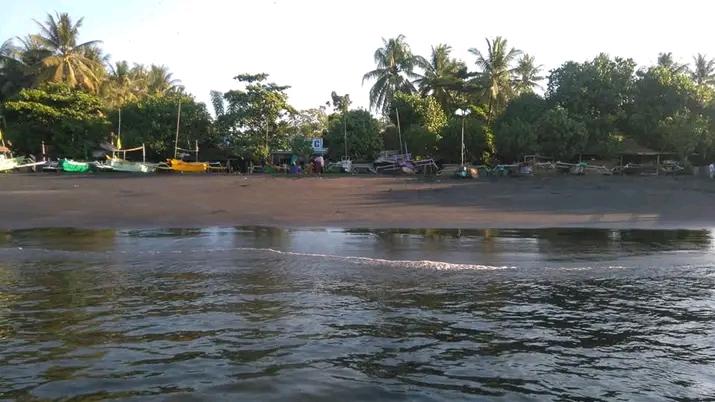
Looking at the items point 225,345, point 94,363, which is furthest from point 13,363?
point 225,345

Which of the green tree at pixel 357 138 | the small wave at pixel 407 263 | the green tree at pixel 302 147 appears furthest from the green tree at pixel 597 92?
the small wave at pixel 407 263

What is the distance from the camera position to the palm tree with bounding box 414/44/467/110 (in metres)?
54.1

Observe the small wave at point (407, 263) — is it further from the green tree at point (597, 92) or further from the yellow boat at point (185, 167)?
the green tree at point (597, 92)

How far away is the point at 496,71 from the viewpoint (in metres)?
51.0

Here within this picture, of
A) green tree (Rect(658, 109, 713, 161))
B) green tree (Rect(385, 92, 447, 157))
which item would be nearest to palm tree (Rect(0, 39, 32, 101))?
green tree (Rect(385, 92, 447, 157))

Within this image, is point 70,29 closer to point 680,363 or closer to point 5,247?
point 5,247

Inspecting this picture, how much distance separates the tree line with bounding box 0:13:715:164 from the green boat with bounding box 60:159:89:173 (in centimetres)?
616

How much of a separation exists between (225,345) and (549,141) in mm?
37507

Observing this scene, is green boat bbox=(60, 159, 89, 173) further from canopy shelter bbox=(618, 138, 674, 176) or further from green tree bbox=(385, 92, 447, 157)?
canopy shelter bbox=(618, 138, 674, 176)

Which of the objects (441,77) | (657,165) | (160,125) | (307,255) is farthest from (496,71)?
(307,255)

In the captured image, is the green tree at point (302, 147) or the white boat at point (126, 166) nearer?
the white boat at point (126, 166)

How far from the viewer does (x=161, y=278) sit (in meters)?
10.9

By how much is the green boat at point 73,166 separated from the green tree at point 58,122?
709cm

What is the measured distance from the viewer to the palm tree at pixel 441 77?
→ 5406 centimetres
